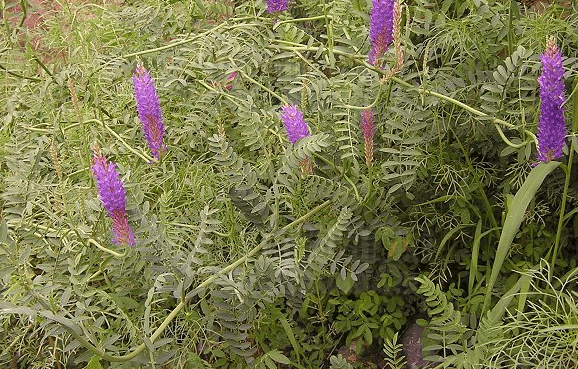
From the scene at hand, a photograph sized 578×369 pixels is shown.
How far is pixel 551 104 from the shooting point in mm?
1844

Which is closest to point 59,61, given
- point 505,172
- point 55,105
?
point 55,105

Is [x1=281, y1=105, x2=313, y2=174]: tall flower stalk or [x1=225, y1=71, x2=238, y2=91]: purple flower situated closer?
[x1=281, y1=105, x2=313, y2=174]: tall flower stalk

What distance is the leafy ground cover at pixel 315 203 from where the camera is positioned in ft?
6.64

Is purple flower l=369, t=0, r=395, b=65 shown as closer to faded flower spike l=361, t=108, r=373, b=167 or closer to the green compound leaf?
faded flower spike l=361, t=108, r=373, b=167

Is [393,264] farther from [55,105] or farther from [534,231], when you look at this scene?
[55,105]

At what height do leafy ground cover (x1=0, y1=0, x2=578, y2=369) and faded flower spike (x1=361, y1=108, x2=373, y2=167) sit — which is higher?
faded flower spike (x1=361, y1=108, x2=373, y2=167)

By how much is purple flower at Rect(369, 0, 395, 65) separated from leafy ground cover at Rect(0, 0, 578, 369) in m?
0.01

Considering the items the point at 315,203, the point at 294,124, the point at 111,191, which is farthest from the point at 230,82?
the point at 111,191

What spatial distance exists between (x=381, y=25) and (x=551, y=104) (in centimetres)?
47

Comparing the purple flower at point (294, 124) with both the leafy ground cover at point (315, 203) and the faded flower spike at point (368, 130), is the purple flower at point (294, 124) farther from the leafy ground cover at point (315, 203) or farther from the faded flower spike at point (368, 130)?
the faded flower spike at point (368, 130)

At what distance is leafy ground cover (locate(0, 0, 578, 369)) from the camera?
203 centimetres

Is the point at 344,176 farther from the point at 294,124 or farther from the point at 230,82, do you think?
the point at 230,82

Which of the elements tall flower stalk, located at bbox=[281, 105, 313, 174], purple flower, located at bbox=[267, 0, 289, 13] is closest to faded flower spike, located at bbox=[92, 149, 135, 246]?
tall flower stalk, located at bbox=[281, 105, 313, 174]

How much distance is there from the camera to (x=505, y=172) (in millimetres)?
2502
